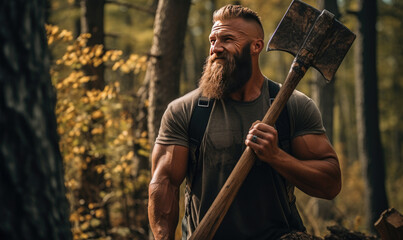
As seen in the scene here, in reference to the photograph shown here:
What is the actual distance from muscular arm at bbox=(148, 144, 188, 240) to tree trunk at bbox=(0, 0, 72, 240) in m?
1.16

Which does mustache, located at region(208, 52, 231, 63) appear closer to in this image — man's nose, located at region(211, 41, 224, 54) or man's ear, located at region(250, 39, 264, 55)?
man's nose, located at region(211, 41, 224, 54)

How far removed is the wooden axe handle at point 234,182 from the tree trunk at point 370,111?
6656 millimetres

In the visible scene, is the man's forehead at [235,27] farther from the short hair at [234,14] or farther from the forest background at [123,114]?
the forest background at [123,114]

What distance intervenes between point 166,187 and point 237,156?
1.79 ft

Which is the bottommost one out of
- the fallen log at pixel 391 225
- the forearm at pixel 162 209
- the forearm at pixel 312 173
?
the fallen log at pixel 391 225

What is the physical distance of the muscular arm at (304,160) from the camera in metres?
2.51

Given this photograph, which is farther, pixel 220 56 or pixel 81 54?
pixel 81 54

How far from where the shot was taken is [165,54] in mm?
5020

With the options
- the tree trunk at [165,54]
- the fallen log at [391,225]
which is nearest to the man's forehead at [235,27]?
the fallen log at [391,225]

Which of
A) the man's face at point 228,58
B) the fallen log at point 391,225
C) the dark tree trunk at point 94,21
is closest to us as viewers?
the man's face at point 228,58

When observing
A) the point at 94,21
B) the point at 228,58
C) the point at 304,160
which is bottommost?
the point at 304,160

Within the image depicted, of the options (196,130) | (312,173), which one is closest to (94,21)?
(196,130)

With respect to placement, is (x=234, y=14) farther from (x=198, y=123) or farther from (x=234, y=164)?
(x=234, y=164)

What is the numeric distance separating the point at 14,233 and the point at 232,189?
1.40 meters
